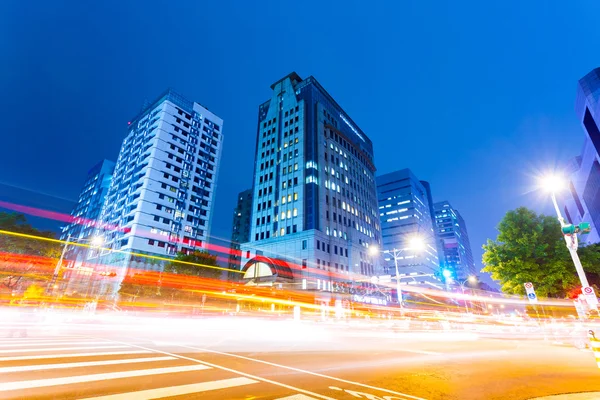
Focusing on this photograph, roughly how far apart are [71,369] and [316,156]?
58.7m

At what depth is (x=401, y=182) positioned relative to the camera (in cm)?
13950

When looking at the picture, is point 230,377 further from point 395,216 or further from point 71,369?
point 395,216

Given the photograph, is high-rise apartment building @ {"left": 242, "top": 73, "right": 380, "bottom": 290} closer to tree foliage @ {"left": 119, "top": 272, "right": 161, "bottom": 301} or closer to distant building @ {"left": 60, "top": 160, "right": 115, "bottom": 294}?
tree foliage @ {"left": 119, "top": 272, "right": 161, "bottom": 301}

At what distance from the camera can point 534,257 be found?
28.9 metres

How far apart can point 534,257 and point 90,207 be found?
13738cm

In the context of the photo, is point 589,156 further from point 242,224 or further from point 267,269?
point 242,224

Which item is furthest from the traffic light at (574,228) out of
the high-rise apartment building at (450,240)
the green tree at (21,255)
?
the high-rise apartment building at (450,240)

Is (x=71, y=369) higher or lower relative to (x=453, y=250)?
lower

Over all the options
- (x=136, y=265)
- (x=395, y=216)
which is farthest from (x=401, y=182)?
(x=136, y=265)

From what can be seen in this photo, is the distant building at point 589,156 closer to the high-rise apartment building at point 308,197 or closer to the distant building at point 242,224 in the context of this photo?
the high-rise apartment building at point 308,197

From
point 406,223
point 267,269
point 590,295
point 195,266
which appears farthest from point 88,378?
point 406,223

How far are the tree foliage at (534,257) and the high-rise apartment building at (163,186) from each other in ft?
209

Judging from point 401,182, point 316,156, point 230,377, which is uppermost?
point 401,182

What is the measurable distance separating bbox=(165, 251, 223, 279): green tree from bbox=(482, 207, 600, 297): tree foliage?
132 feet
